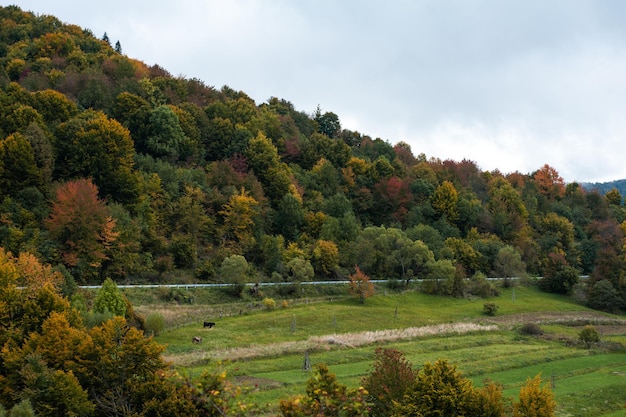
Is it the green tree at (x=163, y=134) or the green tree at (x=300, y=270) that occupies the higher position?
the green tree at (x=163, y=134)

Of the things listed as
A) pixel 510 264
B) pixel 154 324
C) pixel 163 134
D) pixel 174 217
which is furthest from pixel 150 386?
pixel 510 264

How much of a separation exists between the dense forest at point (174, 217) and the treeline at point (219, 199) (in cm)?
27

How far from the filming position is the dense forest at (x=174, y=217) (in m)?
20.0

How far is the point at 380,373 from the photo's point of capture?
16922mm

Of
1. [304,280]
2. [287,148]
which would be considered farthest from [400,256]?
[287,148]

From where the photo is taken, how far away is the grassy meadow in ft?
93.9

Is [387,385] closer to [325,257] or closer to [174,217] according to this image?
[325,257]

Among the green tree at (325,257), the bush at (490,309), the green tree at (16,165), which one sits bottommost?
the bush at (490,309)

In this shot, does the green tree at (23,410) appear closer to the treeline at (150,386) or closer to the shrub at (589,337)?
the treeline at (150,386)

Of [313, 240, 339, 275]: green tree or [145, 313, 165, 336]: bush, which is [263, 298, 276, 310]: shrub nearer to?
[145, 313, 165, 336]: bush

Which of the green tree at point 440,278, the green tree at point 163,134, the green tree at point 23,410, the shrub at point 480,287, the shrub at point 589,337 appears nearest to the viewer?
the green tree at point 23,410

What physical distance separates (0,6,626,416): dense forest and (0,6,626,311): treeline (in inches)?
10.4

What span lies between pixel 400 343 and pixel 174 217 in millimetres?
35080

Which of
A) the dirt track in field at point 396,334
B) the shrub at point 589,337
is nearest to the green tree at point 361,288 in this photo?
the dirt track in field at point 396,334
